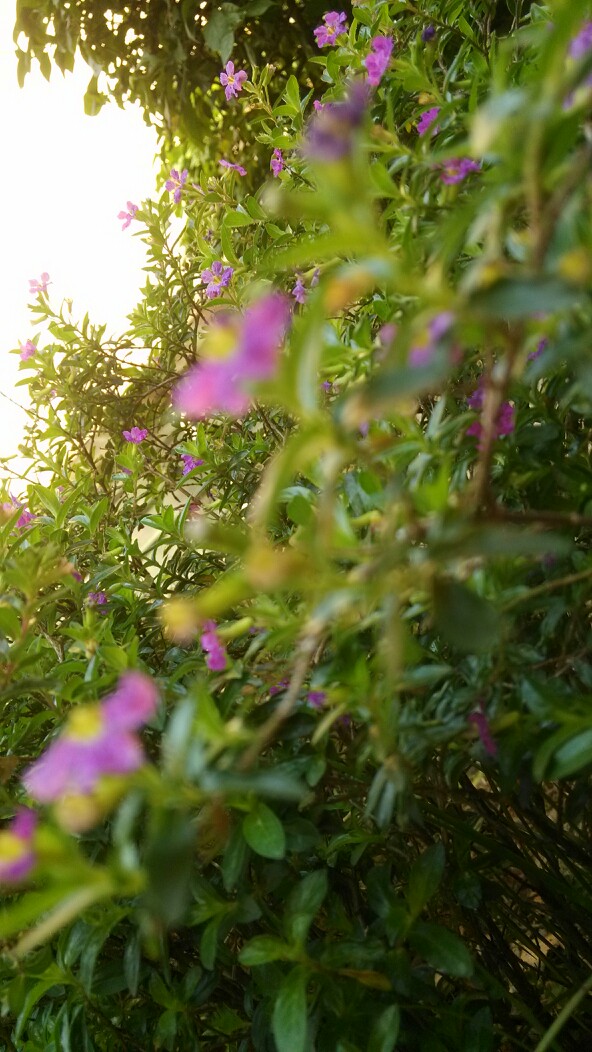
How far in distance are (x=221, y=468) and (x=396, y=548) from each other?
0.95 meters

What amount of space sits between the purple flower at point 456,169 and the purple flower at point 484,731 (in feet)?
1.45

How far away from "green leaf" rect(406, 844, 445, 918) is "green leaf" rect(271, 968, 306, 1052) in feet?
0.39

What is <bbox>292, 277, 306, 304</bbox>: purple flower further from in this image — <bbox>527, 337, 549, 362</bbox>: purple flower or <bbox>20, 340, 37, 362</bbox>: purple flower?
<bbox>20, 340, 37, 362</bbox>: purple flower

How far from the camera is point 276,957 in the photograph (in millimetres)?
696

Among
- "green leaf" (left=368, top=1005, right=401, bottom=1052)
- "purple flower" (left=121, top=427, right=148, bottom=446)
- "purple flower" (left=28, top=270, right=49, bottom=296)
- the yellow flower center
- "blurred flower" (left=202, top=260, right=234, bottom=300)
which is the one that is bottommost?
"green leaf" (left=368, top=1005, right=401, bottom=1052)

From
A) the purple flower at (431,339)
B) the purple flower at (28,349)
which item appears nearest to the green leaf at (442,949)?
the purple flower at (431,339)

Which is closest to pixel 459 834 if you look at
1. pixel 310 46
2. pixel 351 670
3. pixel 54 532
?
pixel 351 670

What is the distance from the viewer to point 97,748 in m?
0.36

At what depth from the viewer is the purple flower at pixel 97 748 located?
360mm

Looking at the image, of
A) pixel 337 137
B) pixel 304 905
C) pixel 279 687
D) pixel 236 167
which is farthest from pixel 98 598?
pixel 337 137

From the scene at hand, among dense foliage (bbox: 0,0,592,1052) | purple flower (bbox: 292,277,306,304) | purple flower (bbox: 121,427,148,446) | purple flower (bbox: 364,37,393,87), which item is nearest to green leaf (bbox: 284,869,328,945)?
dense foliage (bbox: 0,0,592,1052)

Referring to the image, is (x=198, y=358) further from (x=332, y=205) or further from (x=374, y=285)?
(x=332, y=205)

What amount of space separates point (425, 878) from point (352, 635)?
284mm

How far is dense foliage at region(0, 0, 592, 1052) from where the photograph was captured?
1.24ft
